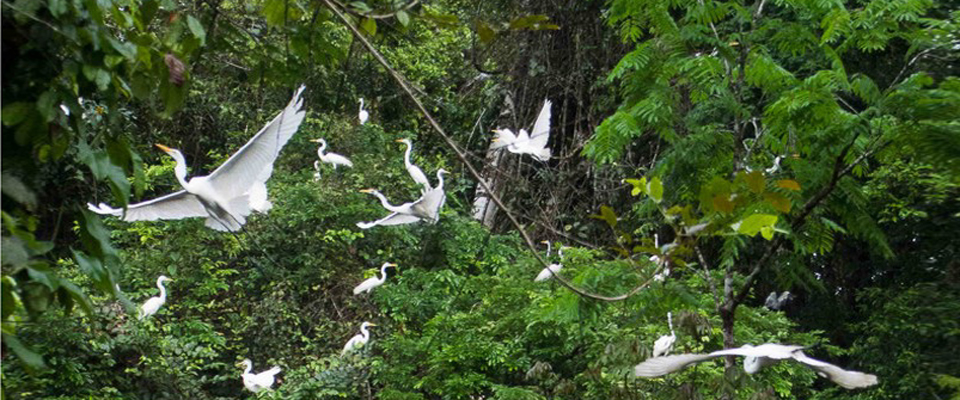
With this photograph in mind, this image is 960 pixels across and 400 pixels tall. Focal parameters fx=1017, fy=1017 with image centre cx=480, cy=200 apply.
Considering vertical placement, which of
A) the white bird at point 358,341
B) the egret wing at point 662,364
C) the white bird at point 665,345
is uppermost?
the egret wing at point 662,364

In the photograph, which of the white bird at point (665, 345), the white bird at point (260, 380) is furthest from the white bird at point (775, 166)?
the white bird at point (260, 380)

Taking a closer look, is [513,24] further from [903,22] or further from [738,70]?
[903,22]

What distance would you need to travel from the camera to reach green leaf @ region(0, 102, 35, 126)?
1.35 metres

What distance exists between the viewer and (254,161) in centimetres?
329

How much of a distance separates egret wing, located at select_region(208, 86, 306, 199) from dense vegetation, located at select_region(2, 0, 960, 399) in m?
0.32

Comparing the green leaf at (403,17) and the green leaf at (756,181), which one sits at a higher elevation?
the green leaf at (403,17)

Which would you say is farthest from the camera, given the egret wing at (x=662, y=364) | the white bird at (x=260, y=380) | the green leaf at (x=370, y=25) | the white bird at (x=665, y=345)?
the white bird at (x=260, y=380)

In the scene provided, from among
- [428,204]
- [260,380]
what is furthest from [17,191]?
[260,380]

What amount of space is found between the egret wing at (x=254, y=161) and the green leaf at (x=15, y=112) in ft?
5.27

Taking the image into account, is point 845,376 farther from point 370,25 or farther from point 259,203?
point 259,203

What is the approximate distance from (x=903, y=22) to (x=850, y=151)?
0.81 meters

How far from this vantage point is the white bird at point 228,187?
3186 millimetres

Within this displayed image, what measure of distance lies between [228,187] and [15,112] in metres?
2.07

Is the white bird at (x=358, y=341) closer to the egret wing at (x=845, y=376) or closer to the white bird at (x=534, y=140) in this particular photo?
the white bird at (x=534, y=140)
